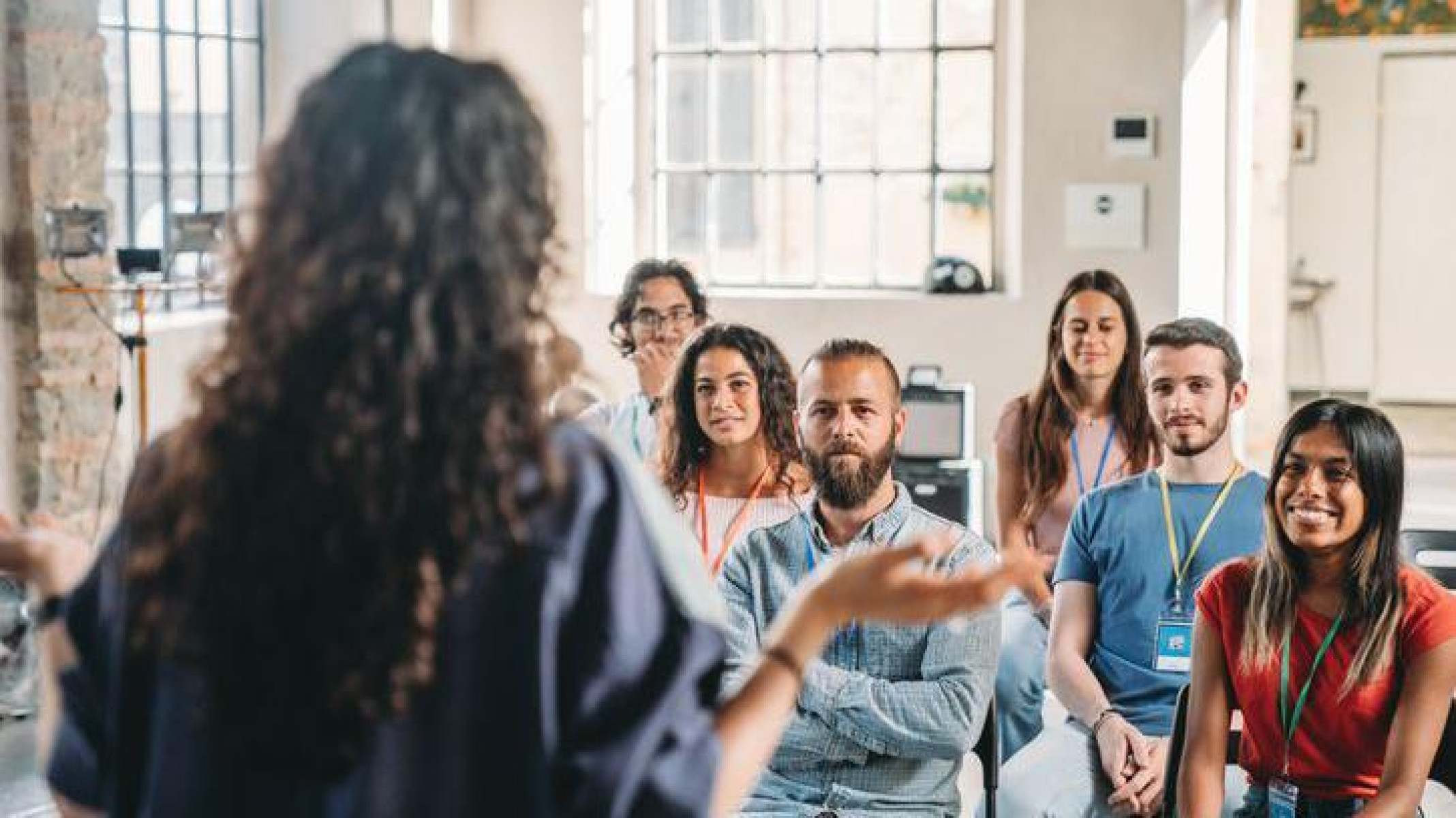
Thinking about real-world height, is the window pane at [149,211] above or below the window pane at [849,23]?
below

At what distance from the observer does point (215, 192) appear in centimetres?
764

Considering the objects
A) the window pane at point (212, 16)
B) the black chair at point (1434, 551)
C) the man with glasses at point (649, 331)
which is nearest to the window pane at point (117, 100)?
the window pane at point (212, 16)

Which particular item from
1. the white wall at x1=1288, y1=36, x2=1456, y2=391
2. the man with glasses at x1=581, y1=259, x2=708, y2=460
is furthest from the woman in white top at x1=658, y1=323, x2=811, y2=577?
the white wall at x1=1288, y1=36, x2=1456, y2=391

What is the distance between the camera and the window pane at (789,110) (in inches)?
332

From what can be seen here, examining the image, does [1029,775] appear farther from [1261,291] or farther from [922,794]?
[1261,291]

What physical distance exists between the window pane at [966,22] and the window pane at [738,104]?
2.70 ft

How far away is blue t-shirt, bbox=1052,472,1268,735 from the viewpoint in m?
3.79

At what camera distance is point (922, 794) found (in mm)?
3182

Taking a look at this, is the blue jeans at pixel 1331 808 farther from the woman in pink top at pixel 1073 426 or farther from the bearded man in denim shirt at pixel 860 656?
the woman in pink top at pixel 1073 426

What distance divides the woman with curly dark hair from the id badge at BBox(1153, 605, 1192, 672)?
253 centimetres

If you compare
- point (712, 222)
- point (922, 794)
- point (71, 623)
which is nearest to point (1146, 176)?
point (712, 222)

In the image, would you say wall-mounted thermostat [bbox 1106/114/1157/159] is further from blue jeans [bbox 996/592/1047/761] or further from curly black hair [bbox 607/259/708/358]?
blue jeans [bbox 996/592/1047/761]

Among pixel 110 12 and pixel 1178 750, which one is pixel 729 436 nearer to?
pixel 1178 750

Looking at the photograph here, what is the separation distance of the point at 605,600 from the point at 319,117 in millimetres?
369
